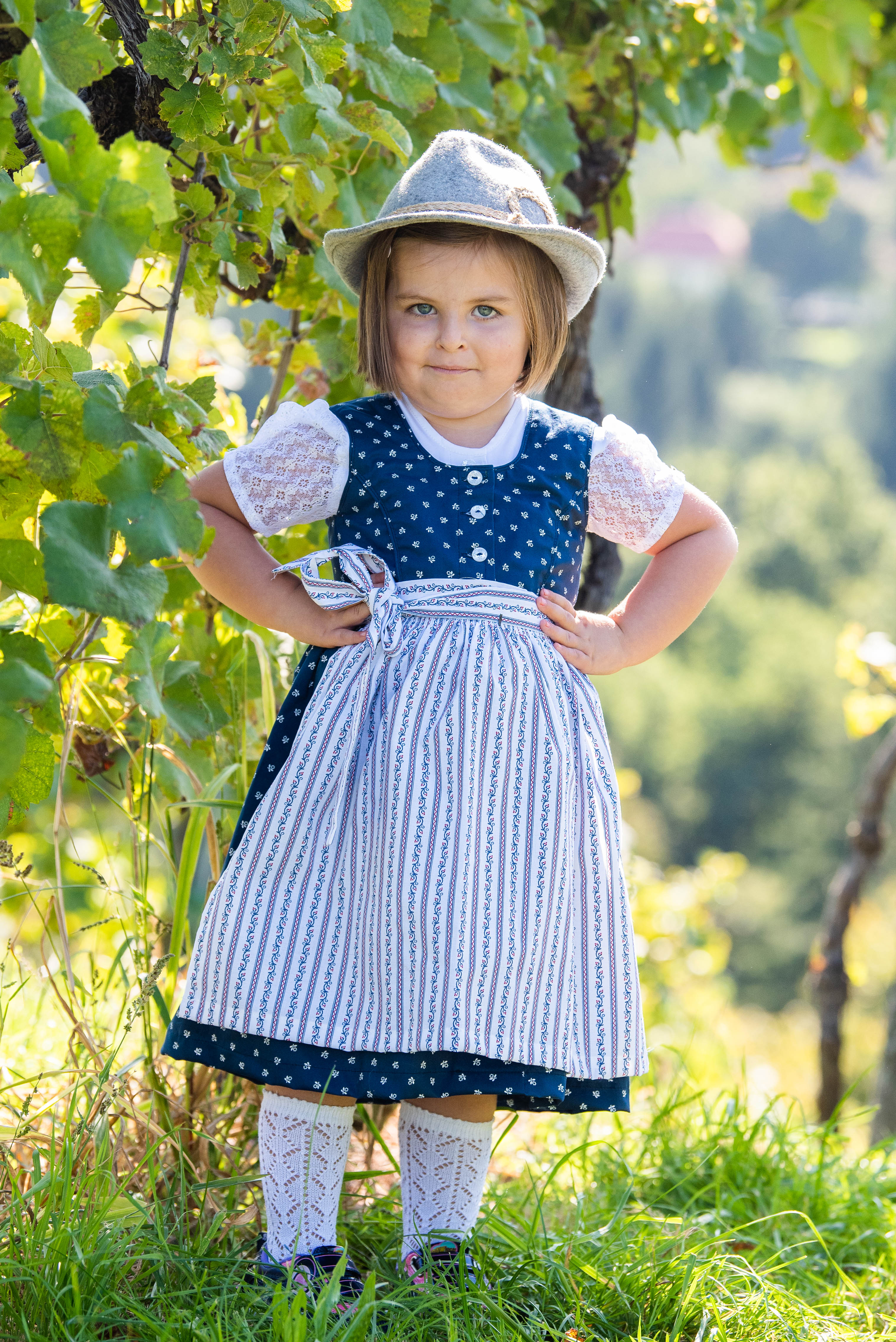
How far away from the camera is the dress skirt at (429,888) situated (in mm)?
1248

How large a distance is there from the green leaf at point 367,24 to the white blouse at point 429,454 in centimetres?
41

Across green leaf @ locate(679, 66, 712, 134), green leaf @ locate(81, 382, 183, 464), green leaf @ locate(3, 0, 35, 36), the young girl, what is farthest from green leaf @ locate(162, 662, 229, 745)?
green leaf @ locate(679, 66, 712, 134)

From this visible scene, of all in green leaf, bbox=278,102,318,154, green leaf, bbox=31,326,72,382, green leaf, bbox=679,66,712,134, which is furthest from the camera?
green leaf, bbox=679,66,712,134

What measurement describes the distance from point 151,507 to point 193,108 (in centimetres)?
49

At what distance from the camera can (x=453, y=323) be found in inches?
52.6

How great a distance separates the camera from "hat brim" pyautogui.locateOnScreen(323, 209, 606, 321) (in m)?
1.30

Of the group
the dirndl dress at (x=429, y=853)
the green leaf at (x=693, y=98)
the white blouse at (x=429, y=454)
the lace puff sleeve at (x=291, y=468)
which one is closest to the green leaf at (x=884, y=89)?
the green leaf at (x=693, y=98)

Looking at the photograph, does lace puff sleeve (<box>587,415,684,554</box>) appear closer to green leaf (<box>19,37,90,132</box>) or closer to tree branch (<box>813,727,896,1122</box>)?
green leaf (<box>19,37,90,132</box>)

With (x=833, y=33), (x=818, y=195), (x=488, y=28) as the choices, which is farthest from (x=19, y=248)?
(x=818, y=195)

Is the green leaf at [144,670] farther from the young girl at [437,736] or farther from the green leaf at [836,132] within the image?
the green leaf at [836,132]

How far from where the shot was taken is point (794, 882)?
2639cm

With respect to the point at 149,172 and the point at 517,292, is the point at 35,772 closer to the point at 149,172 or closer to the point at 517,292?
the point at 149,172

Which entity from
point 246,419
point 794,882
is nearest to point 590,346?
point 246,419

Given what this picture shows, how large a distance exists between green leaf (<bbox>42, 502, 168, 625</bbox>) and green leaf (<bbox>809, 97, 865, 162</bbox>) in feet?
8.38
